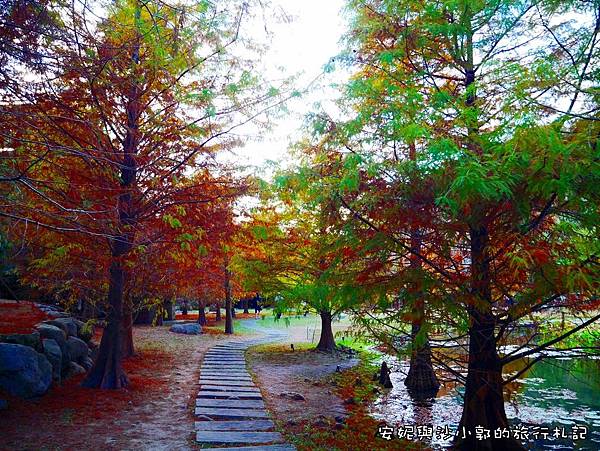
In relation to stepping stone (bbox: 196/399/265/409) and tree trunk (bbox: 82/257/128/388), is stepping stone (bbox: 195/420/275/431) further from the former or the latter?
tree trunk (bbox: 82/257/128/388)

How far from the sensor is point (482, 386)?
18.4 feet

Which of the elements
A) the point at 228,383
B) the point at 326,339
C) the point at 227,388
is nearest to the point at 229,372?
the point at 228,383

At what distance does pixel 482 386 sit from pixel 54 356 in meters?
7.81

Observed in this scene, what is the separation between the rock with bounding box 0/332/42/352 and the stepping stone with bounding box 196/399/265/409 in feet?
10.6

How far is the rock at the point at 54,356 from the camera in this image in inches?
329

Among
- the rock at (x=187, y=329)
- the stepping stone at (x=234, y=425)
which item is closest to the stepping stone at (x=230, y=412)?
the stepping stone at (x=234, y=425)

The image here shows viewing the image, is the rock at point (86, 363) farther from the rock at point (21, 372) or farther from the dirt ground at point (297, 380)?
the dirt ground at point (297, 380)

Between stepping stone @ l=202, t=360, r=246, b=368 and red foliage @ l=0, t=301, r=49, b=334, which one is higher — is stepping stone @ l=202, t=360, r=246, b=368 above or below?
below

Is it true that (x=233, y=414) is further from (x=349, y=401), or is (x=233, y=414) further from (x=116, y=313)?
(x=116, y=313)

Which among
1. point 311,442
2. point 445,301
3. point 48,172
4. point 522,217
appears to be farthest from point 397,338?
point 48,172

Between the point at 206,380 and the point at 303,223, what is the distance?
17.4 ft

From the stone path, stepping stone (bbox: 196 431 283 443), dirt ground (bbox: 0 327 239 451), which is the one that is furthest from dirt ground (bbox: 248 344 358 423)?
dirt ground (bbox: 0 327 239 451)

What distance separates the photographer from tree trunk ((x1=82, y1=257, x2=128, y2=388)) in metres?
8.44

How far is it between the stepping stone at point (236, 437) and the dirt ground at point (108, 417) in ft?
0.59
